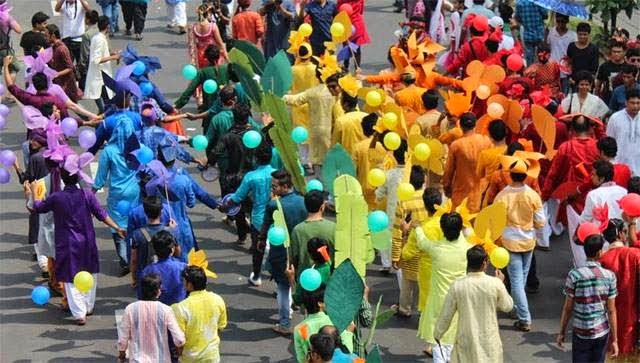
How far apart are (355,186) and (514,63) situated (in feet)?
16.8

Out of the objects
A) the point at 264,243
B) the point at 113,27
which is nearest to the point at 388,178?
the point at 264,243

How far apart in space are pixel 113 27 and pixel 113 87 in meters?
8.17

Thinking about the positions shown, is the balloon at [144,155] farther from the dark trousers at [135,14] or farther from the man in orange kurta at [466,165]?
the dark trousers at [135,14]

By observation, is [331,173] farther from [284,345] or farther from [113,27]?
[113,27]

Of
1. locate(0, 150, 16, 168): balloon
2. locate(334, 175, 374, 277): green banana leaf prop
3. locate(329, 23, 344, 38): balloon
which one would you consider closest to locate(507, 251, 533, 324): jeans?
locate(334, 175, 374, 277): green banana leaf prop

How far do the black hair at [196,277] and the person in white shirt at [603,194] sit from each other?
337 cm

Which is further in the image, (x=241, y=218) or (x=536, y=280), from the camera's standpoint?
(x=241, y=218)

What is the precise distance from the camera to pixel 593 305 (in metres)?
9.11

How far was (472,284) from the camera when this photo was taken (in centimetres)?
885

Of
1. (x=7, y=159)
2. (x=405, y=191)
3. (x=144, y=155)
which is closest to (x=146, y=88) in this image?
(x=7, y=159)

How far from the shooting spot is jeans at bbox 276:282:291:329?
10492 millimetres

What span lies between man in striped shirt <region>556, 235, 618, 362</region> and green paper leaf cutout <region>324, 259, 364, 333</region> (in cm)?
184

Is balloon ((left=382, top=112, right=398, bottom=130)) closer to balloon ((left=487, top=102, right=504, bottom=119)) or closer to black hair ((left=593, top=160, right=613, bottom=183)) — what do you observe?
balloon ((left=487, top=102, right=504, bottom=119))

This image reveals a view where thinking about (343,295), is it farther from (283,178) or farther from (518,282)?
(518,282)
